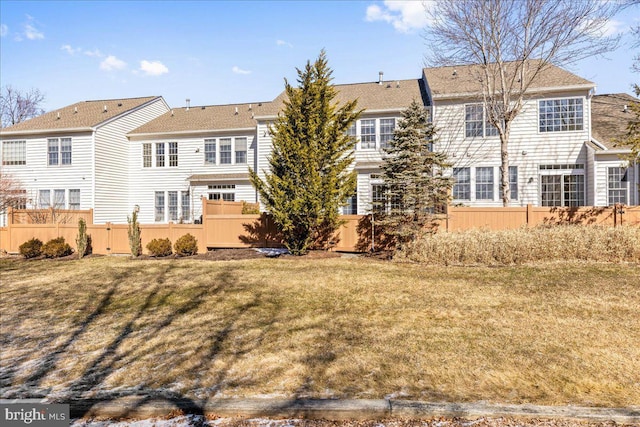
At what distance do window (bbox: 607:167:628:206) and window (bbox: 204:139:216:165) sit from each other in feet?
65.7

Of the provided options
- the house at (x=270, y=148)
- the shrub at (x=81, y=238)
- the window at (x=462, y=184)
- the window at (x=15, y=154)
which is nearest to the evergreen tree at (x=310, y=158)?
the house at (x=270, y=148)

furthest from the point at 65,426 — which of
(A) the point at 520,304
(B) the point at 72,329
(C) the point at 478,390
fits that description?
(A) the point at 520,304

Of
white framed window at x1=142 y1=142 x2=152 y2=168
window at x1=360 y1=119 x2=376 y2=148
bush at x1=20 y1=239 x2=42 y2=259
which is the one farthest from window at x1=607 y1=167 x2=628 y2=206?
white framed window at x1=142 y1=142 x2=152 y2=168

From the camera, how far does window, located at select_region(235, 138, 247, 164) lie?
77.9 feet

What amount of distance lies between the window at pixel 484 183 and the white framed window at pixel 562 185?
2.24 m

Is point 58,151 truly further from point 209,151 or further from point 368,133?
point 368,133

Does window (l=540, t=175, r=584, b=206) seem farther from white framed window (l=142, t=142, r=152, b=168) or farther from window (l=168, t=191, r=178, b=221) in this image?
white framed window (l=142, t=142, r=152, b=168)

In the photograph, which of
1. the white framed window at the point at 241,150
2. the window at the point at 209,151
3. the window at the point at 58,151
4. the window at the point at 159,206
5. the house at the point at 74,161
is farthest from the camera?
the window at the point at 159,206

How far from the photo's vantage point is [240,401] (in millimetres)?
3955

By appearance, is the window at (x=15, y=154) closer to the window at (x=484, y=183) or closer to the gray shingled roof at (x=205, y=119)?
the gray shingled roof at (x=205, y=119)

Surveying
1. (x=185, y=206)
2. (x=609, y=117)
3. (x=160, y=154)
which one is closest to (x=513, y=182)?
(x=609, y=117)

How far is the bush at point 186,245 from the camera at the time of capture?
15102mm

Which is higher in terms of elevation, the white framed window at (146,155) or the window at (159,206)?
the white framed window at (146,155)

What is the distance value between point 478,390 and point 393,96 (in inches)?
783
